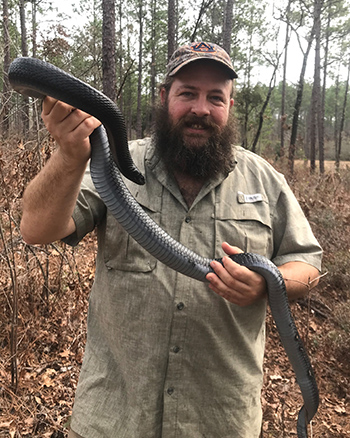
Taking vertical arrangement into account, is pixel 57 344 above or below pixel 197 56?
below

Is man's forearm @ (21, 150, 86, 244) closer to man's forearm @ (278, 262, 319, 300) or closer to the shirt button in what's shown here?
the shirt button

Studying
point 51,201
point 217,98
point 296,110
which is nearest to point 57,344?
point 51,201

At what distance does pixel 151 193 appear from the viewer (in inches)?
83.7

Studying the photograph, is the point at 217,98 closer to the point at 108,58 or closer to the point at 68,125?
the point at 68,125

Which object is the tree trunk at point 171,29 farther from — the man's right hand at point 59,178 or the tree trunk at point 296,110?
the man's right hand at point 59,178

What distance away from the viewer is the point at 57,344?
4.68 metres

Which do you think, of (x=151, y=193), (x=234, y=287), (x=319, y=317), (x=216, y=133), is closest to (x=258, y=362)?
(x=234, y=287)

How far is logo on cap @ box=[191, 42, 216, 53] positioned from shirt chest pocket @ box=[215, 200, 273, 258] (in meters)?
1.05

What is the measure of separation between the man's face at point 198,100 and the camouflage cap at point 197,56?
0.14 feet

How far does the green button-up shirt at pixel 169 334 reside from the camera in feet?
6.23

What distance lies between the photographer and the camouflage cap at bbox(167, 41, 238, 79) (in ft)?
7.64

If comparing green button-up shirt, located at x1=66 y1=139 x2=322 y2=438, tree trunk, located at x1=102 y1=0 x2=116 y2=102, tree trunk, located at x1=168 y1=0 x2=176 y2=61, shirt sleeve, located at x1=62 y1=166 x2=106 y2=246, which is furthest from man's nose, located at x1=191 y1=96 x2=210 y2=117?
tree trunk, located at x1=168 y1=0 x2=176 y2=61

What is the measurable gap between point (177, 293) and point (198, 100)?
48.5 inches

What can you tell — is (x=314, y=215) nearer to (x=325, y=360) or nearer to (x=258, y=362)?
(x=325, y=360)
